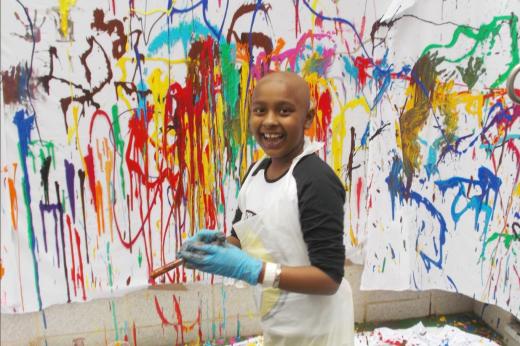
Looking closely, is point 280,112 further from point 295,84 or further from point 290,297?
point 290,297

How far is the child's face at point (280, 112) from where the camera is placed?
1182 millimetres

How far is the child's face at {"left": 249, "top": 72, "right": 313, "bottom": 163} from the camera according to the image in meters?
1.18

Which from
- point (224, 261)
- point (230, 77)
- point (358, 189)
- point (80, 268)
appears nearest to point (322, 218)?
point (224, 261)

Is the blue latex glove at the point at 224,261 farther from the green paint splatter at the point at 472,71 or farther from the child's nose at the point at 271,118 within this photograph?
the green paint splatter at the point at 472,71

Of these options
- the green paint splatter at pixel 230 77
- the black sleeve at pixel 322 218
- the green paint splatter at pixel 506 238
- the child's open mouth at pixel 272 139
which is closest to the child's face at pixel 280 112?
the child's open mouth at pixel 272 139

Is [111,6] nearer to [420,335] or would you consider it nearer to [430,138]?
[430,138]

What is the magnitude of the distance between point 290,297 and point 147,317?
4.26ft

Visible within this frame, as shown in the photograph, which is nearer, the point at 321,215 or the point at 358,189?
the point at 321,215

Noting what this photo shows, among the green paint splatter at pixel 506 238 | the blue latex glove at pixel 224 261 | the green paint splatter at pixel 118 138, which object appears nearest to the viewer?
the blue latex glove at pixel 224 261

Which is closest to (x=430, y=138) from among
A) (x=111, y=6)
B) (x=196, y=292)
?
(x=196, y=292)

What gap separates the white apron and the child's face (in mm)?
62

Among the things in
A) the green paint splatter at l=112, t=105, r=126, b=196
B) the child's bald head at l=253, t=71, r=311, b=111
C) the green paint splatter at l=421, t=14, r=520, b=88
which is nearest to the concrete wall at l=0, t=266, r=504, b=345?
the green paint splatter at l=112, t=105, r=126, b=196

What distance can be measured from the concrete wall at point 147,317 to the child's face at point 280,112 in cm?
135

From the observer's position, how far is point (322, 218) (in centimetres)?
110
